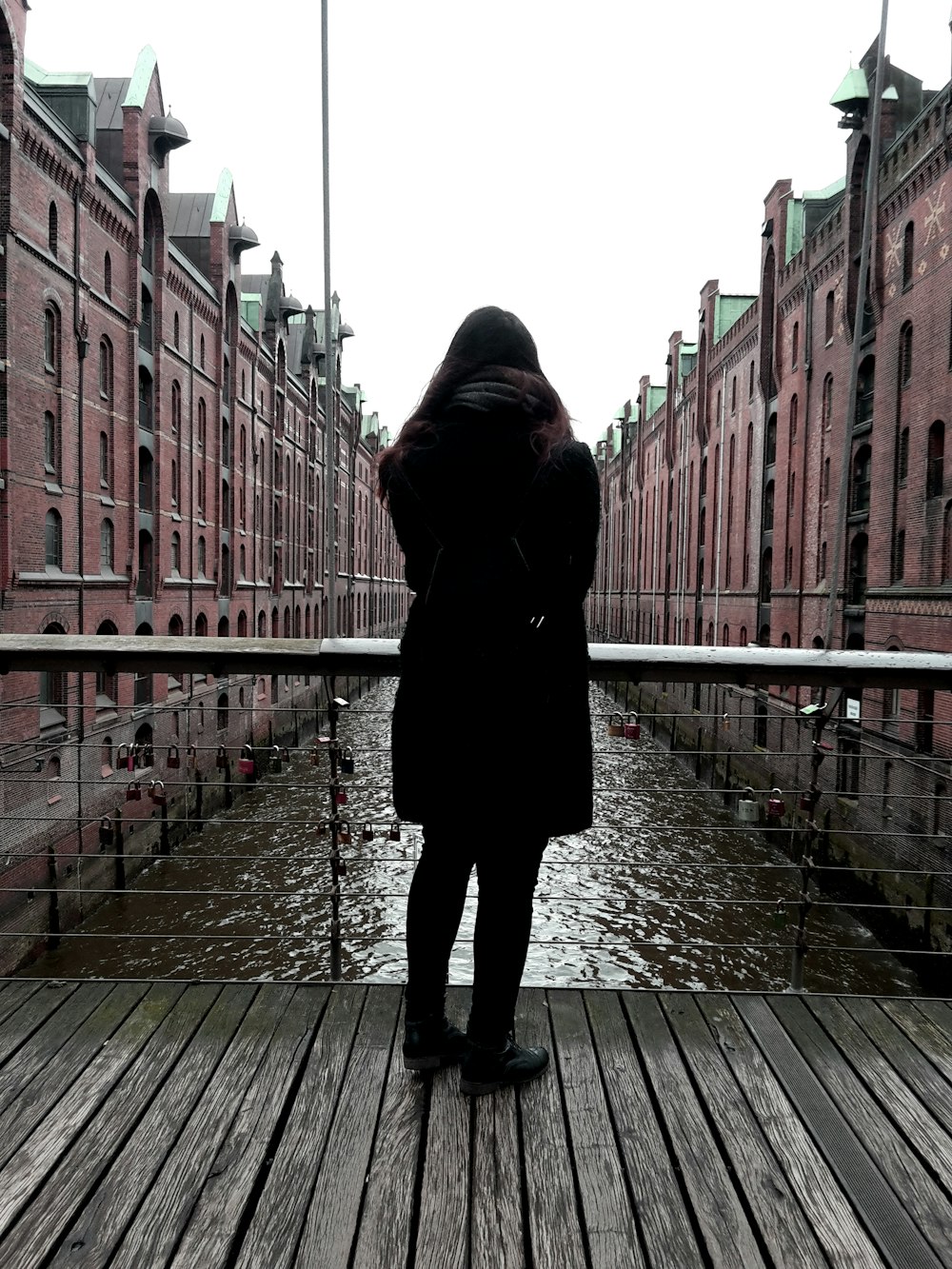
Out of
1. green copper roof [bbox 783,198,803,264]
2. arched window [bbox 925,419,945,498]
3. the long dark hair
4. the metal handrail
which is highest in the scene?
green copper roof [bbox 783,198,803,264]

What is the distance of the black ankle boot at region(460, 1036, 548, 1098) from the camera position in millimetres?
2191

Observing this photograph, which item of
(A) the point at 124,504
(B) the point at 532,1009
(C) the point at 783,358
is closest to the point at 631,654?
(B) the point at 532,1009

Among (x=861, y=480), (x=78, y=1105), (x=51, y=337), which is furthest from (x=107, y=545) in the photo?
(x=78, y=1105)

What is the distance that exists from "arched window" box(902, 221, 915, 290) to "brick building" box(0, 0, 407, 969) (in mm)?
10546

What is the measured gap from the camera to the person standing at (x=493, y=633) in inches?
79.4

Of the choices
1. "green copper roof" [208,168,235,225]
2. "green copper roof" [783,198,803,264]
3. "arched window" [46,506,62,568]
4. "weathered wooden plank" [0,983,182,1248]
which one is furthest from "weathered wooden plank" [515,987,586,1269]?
"green copper roof" [208,168,235,225]

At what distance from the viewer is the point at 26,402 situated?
1527 centimetres

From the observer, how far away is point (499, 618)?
79.9 inches

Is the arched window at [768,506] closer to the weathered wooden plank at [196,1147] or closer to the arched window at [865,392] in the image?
the arched window at [865,392]

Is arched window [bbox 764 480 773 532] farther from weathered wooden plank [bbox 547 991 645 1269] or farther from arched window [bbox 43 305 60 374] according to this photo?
weathered wooden plank [bbox 547 991 645 1269]

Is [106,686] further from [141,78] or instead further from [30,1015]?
[30,1015]

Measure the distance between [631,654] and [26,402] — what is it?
1533cm

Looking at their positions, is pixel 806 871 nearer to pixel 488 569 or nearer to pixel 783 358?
pixel 488 569

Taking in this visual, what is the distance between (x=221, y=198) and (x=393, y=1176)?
2872 cm
